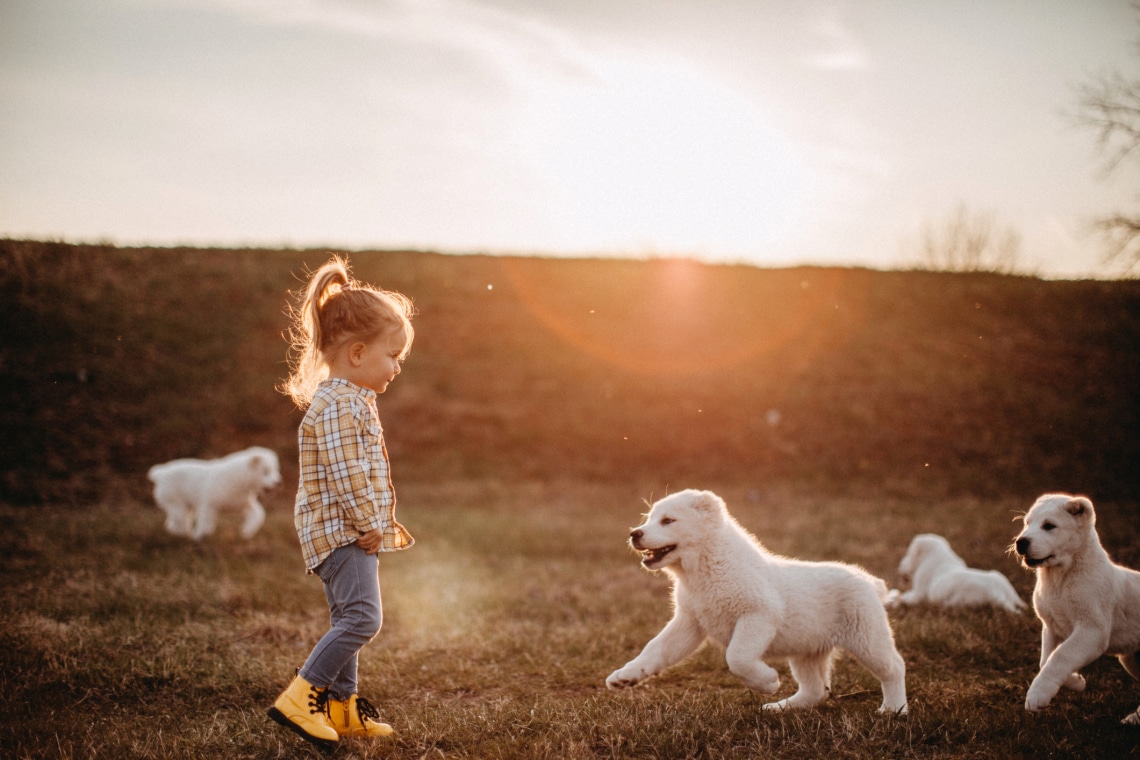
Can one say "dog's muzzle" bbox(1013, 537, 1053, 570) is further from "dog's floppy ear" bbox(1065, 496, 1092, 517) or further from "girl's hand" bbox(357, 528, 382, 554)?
"girl's hand" bbox(357, 528, 382, 554)

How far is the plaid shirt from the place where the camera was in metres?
3.91

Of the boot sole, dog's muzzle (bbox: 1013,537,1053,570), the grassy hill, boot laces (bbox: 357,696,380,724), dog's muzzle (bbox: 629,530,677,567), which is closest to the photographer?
the boot sole

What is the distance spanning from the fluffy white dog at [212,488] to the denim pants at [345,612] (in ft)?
22.4

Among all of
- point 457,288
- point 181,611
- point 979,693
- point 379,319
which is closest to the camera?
point 379,319

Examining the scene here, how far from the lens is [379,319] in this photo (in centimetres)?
414

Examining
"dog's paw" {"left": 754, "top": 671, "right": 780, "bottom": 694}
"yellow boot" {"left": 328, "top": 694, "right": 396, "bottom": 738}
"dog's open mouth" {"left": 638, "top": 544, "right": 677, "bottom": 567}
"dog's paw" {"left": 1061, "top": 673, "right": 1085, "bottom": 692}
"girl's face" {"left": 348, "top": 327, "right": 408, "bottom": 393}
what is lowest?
"yellow boot" {"left": 328, "top": 694, "right": 396, "bottom": 738}

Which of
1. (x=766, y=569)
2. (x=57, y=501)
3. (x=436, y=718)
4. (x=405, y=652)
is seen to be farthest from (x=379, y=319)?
(x=57, y=501)

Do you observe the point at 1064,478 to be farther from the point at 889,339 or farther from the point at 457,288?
the point at 457,288

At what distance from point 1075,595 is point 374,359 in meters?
4.55

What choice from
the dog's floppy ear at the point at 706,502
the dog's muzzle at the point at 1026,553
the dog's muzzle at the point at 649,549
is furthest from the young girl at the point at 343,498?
the dog's muzzle at the point at 1026,553

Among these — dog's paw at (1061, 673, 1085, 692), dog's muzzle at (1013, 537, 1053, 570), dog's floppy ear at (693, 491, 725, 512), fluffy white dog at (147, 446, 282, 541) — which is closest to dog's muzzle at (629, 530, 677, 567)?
dog's floppy ear at (693, 491, 725, 512)

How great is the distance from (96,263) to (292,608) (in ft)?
63.3

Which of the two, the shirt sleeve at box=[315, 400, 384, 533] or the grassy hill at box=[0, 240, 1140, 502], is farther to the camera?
the grassy hill at box=[0, 240, 1140, 502]

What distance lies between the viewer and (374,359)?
4.18m
